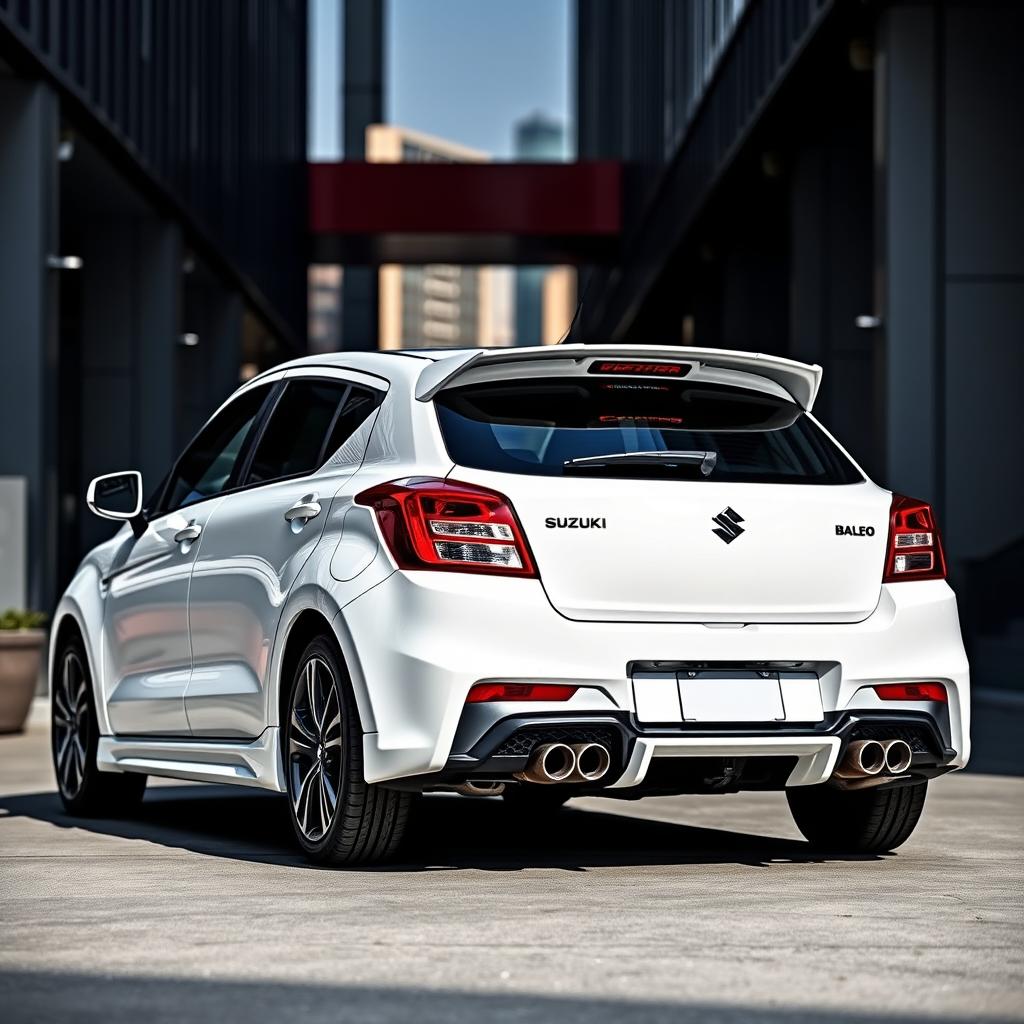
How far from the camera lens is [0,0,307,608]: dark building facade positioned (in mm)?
18406

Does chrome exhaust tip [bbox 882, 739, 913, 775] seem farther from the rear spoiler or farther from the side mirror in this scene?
the side mirror

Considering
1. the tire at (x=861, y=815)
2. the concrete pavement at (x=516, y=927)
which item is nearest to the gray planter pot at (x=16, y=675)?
the concrete pavement at (x=516, y=927)

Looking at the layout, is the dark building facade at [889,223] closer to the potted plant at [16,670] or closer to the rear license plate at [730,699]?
the rear license plate at [730,699]

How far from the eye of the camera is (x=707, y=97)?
2845 cm

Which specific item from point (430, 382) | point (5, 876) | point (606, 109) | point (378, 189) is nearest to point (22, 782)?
point (5, 876)

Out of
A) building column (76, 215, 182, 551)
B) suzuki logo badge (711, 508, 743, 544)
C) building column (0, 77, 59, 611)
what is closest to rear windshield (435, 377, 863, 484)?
suzuki logo badge (711, 508, 743, 544)

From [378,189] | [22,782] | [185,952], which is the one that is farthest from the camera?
[378,189]

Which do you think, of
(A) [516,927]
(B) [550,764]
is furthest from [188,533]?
(A) [516,927]

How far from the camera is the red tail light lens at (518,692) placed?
6129mm

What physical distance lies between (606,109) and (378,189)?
11814 mm

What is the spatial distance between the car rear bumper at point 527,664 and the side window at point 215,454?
170 centimetres

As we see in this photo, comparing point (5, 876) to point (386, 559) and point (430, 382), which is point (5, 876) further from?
point (430, 382)

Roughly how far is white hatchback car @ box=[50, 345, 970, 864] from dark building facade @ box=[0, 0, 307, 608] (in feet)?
36.2

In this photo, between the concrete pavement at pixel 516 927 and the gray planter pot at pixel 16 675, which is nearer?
the concrete pavement at pixel 516 927
